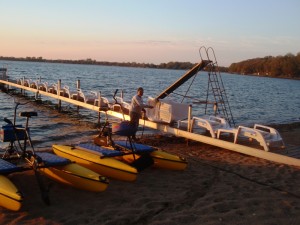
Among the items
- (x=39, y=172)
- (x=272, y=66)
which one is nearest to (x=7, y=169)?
(x=39, y=172)

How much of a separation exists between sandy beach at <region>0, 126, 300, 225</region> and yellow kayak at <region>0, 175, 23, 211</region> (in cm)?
13

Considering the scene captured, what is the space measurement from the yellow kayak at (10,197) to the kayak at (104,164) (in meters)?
2.36

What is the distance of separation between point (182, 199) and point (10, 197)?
3308 mm

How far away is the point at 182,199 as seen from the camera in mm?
7535

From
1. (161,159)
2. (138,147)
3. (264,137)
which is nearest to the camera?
(161,159)

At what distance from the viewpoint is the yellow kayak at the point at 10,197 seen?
652 cm

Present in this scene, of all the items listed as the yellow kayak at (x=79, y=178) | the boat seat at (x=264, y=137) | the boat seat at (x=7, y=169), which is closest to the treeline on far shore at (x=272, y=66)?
the boat seat at (x=264, y=137)

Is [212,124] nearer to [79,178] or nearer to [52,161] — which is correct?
[79,178]

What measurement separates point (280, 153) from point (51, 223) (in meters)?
7.30

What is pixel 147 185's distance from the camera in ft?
27.9

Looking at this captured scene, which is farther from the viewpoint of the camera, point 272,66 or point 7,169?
point 272,66

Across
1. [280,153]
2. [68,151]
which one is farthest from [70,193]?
[280,153]

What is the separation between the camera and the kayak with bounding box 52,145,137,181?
8.55 metres

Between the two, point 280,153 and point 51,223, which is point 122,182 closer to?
point 51,223
